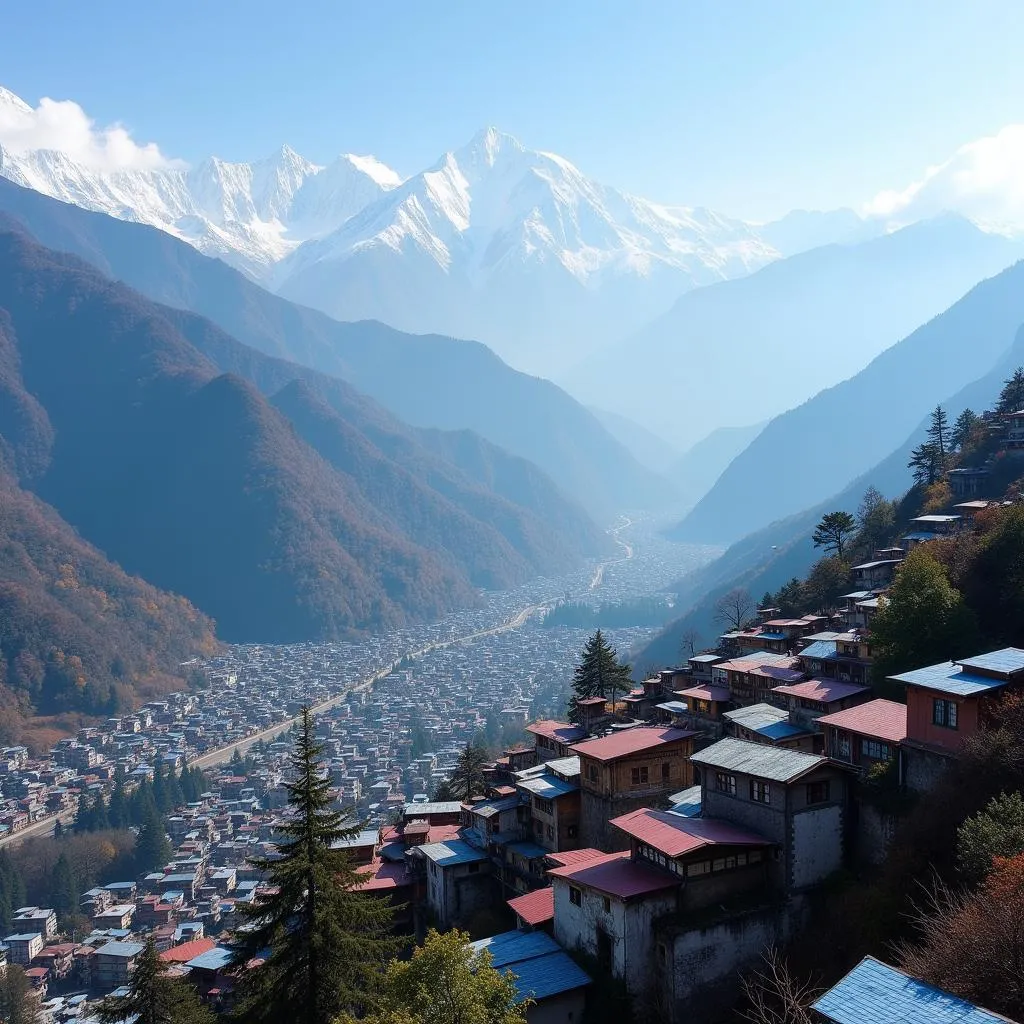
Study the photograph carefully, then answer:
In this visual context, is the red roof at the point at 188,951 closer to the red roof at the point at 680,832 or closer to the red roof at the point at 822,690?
the red roof at the point at 680,832

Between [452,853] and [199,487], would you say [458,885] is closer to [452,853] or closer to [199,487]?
[452,853]

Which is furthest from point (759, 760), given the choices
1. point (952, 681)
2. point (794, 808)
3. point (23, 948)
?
point (23, 948)

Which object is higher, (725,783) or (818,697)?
(818,697)

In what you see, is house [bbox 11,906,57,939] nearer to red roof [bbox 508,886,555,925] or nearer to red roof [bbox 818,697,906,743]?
red roof [bbox 508,886,555,925]

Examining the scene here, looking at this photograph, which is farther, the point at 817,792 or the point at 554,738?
the point at 554,738

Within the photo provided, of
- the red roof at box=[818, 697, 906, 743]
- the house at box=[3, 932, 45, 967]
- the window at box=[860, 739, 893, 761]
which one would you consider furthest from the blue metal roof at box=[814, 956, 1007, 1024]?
the house at box=[3, 932, 45, 967]

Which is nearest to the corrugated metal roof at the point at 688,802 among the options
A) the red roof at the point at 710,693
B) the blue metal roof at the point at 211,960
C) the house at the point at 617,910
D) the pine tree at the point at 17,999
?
the house at the point at 617,910
